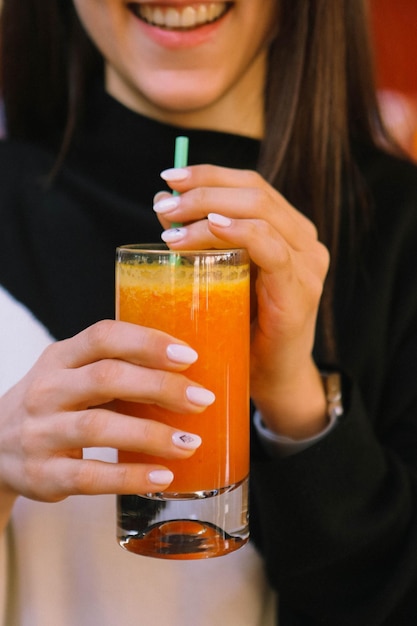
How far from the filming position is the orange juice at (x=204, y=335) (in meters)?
0.96

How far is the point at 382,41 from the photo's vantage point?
9.21 feet

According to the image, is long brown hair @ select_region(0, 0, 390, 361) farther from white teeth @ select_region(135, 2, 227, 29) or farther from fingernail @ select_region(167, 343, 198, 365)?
fingernail @ select_region(167, 343, 198, 365)

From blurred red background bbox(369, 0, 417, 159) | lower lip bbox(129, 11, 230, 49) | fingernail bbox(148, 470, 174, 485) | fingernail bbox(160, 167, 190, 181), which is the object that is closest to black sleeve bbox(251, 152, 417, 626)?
fingernail bbox(148, 470, 174, 485)

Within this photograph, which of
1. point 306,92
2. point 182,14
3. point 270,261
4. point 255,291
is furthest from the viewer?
point 306,92

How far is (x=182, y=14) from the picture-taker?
4.68ft

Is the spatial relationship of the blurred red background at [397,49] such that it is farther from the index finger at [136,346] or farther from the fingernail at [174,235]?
the index finger at [136,346]

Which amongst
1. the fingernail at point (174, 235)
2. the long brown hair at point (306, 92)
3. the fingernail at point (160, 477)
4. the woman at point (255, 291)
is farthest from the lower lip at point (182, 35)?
the fingernail at point (160, 477)

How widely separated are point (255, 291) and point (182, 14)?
54 cm

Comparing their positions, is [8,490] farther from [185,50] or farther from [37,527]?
[185,50]

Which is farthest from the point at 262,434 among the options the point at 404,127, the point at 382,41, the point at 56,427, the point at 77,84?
the point at 382,41

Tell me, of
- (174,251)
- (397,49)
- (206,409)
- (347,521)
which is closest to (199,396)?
(206,409)

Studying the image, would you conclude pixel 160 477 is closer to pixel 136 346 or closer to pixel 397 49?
pixel 136 346

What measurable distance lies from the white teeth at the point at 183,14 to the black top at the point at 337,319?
0.66 feet

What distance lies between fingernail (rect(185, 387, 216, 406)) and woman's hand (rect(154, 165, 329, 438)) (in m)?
0.17
